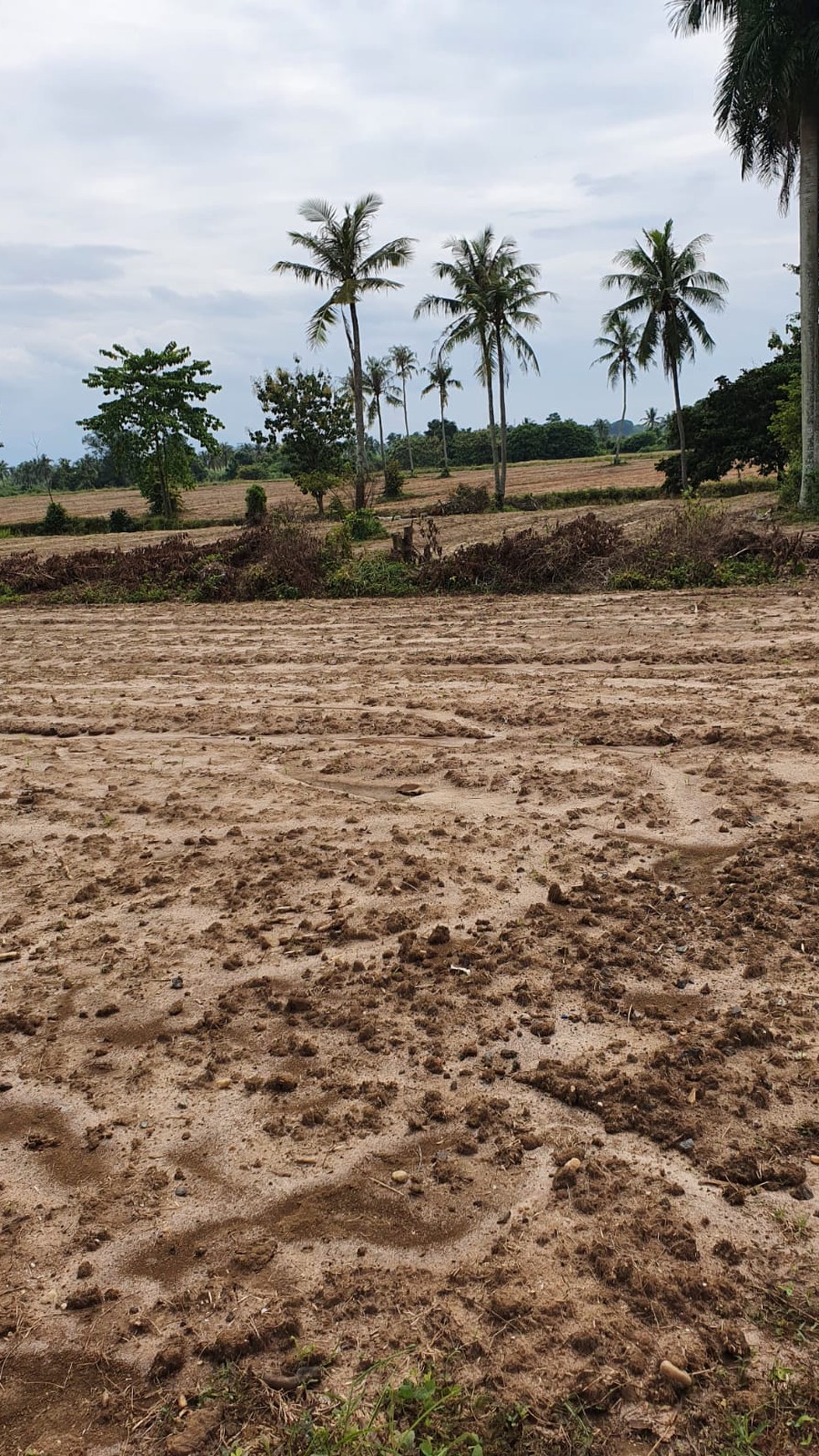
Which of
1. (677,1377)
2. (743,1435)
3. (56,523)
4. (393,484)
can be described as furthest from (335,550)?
(56,523)

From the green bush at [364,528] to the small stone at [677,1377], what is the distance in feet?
81.2

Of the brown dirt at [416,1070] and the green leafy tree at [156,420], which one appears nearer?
the brown dirt at [416,1070]

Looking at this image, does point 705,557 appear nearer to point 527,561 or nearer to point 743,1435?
point 527,561

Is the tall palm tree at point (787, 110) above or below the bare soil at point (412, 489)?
above

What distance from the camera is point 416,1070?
9.32 ft

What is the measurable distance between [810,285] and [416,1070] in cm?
2038

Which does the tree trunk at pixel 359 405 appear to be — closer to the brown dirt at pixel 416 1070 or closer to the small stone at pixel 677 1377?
the brown dirt at pixel 416 1070

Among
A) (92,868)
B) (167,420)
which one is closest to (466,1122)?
(92,868)

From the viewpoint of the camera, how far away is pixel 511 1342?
1.93m

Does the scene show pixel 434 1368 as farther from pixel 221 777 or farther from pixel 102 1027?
pixel 221 777

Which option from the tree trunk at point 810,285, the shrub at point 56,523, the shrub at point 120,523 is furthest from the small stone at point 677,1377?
the shrub at point 56,523

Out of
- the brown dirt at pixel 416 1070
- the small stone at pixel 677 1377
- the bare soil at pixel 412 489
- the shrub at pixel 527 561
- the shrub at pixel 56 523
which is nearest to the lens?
the small stone at pixel 677 1377

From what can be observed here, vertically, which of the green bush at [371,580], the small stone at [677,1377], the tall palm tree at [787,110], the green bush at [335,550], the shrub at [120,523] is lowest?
the small stone at [677,1377]

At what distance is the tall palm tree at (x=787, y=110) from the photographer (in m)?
17.8
